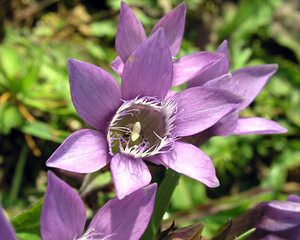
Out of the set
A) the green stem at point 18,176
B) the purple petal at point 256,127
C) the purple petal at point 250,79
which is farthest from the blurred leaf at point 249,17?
the purple petal at point 256,127

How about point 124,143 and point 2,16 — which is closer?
point 124,143

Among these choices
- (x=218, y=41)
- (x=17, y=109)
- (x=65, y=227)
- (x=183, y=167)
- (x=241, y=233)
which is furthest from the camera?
(x=218, y=41)

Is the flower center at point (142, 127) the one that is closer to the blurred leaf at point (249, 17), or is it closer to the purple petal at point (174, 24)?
the purple petal at point (174, 24)

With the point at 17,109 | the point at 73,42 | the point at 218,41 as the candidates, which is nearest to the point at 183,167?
the point at 17,109

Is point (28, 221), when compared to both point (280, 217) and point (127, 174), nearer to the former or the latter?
point (127, 174)

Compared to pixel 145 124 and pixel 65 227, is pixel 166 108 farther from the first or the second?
pixel 65 227

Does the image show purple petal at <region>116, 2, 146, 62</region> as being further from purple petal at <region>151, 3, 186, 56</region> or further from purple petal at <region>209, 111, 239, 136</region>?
purple petal at <region>209, 111, 239, 136</region>

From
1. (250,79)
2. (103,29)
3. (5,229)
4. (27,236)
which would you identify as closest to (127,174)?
(5,229)
